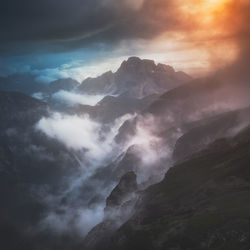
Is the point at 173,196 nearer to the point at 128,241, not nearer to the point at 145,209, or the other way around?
the point at 145,209

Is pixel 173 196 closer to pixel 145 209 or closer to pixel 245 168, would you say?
pixel 145 209

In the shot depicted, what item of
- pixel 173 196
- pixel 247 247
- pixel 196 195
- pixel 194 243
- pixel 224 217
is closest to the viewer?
pixel 247 247

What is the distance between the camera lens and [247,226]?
355ft

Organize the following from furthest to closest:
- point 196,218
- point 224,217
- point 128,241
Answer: point 128,241 → point 196,218 → point 224,217

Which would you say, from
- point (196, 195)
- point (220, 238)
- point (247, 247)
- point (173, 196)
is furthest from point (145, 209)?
point (247, 247)

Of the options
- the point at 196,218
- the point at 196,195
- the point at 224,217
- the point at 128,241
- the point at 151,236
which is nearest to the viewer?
the point at 224,217

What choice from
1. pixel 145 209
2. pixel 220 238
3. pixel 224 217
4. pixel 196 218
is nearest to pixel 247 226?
pixel 220 238

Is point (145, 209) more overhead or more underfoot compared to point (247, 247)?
more overhead

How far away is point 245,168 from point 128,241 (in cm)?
→ 8206

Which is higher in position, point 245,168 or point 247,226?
point 245,168

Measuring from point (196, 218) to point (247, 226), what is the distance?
105 feet

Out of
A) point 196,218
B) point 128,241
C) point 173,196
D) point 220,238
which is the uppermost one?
point 173,196

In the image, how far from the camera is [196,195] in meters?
182

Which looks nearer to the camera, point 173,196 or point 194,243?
point 194,243
